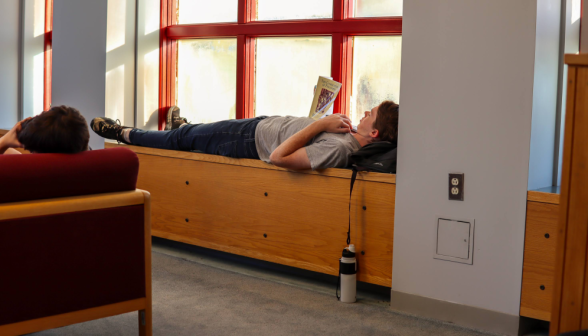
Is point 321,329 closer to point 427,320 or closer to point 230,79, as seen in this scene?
point 427,320

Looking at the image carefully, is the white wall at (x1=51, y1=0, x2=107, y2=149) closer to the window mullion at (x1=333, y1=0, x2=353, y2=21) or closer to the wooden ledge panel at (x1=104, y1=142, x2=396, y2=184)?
the wooden ledge panel at (x1=104, y1=142, x2=396, y2=184)

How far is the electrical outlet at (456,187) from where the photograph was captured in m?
2.39

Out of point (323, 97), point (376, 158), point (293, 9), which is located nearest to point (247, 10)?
point (293, 9)

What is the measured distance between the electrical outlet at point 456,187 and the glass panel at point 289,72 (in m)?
1.47

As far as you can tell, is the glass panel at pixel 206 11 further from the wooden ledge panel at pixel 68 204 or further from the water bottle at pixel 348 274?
the wooden ledge panel at pixel 68 204

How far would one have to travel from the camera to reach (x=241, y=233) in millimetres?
3182

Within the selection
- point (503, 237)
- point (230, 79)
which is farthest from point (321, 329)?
point (230, 79)

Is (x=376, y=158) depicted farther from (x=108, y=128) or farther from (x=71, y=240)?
(x=108, y=128)

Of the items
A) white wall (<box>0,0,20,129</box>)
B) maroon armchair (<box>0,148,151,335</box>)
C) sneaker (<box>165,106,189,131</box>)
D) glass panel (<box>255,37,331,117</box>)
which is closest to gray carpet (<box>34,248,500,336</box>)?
maroon armchair (<box>0,148,151,335</box>)

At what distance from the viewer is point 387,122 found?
2.79 metres

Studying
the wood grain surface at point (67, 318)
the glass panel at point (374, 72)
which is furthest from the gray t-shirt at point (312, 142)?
the wood grain surface at point (67, 318)

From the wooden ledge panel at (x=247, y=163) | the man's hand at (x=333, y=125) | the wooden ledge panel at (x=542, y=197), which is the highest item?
the man's hand at (x=333, y=125)

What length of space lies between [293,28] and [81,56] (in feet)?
5.76

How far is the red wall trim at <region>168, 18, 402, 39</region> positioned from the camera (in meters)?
3.38
